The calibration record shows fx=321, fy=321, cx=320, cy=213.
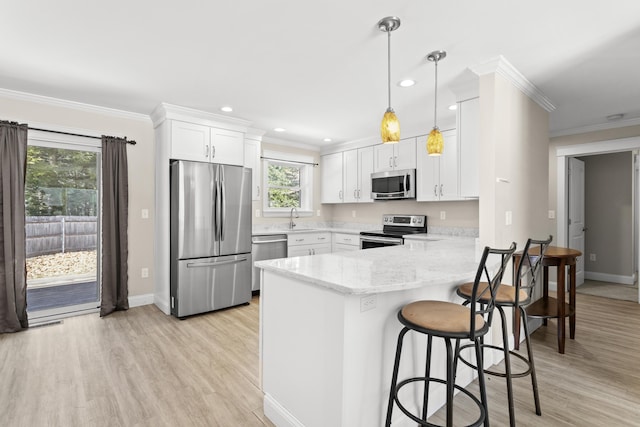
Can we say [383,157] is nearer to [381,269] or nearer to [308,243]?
[308,243]

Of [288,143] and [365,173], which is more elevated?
[288,143]

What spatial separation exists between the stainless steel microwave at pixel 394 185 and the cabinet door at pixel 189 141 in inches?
99.4

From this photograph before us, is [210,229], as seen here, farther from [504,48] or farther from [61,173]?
[504,48]

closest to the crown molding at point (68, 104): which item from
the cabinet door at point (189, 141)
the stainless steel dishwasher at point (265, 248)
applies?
the cabinet door at point (189, 141)

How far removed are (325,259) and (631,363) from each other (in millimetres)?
2643

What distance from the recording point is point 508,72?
2.61m

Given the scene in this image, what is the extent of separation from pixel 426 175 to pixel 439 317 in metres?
3.25

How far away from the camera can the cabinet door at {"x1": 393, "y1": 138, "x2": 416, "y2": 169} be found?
4645 millimetres

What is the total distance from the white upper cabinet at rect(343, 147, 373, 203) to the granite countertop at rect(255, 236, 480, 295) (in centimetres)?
279

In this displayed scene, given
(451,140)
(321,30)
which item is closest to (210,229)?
(321,30)

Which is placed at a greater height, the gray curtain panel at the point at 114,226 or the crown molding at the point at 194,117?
the crown molding at the point at 194,117

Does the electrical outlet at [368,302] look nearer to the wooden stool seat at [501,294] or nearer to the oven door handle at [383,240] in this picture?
the wooden stool seat at [501,294]

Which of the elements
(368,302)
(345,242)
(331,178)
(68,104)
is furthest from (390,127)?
(331,178)

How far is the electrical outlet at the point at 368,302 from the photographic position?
61.7 inches
